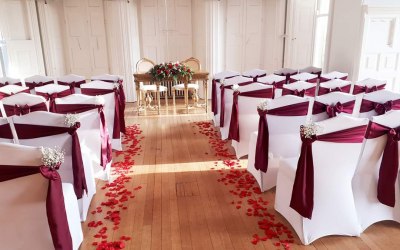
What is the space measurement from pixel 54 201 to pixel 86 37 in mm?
6853

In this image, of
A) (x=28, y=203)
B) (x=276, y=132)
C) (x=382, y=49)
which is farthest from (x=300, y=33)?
(x=28, y=203)

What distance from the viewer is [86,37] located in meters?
7.91

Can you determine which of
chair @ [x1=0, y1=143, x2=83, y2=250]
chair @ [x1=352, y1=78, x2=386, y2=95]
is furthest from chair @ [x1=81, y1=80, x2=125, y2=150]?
chair @ [x1=352, y1=78, x2=386, y2=95]

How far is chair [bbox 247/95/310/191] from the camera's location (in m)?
3.10

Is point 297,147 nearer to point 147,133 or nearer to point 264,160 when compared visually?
point 264,160

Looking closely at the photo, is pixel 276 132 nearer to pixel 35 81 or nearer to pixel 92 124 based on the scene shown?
pixel 92 124

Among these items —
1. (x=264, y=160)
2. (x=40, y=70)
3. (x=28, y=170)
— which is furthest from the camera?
(x=40, y=70)

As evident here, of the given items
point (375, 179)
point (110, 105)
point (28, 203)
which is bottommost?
point (375, 179)

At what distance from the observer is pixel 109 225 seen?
282cm

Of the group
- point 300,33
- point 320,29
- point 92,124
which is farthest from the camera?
point 300,33

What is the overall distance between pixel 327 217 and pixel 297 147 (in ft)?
3.16

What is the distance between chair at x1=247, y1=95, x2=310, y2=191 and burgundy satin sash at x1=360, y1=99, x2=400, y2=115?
0.68m

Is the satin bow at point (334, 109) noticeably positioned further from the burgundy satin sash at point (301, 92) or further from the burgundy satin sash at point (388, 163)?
the burgundy satin sash at point (301, 92)

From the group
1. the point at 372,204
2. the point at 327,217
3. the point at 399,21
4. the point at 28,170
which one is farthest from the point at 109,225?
the point at 399,21
